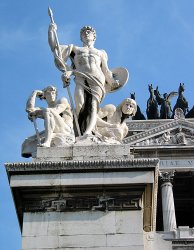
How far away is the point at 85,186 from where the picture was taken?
27.1ft

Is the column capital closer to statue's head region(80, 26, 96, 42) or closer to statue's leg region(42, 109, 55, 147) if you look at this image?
statue's head region(80, 26, 96, 42)

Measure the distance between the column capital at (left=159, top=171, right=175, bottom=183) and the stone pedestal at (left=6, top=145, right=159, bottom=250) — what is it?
4418 cm

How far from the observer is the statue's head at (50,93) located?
31.4 ft

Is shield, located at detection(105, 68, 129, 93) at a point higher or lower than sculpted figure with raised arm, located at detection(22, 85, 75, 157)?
higher

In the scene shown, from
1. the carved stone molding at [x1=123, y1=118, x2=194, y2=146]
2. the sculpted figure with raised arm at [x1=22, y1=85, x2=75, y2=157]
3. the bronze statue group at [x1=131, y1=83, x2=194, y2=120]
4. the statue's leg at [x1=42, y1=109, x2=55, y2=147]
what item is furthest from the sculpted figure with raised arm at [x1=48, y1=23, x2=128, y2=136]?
the bronze statue group at [x1=131, y1=83, x2=194, y2=120]

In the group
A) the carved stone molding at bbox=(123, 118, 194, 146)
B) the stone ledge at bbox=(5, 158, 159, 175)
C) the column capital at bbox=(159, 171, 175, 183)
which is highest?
the carved stone molding at bbox=(123, 118, 194, 146)

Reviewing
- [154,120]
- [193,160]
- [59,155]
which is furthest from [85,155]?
[154,120]

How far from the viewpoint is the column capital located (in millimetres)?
52381

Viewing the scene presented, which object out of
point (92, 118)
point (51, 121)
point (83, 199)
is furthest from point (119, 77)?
point (83, 199)

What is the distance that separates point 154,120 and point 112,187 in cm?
5292

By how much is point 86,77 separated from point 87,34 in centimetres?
91

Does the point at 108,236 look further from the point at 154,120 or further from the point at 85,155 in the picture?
the point at 154,120

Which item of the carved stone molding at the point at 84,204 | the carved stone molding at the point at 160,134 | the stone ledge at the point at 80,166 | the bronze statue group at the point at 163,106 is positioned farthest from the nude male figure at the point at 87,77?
the bronze statue group at the point at 163,106

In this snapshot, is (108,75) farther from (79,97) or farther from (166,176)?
(166,176)
